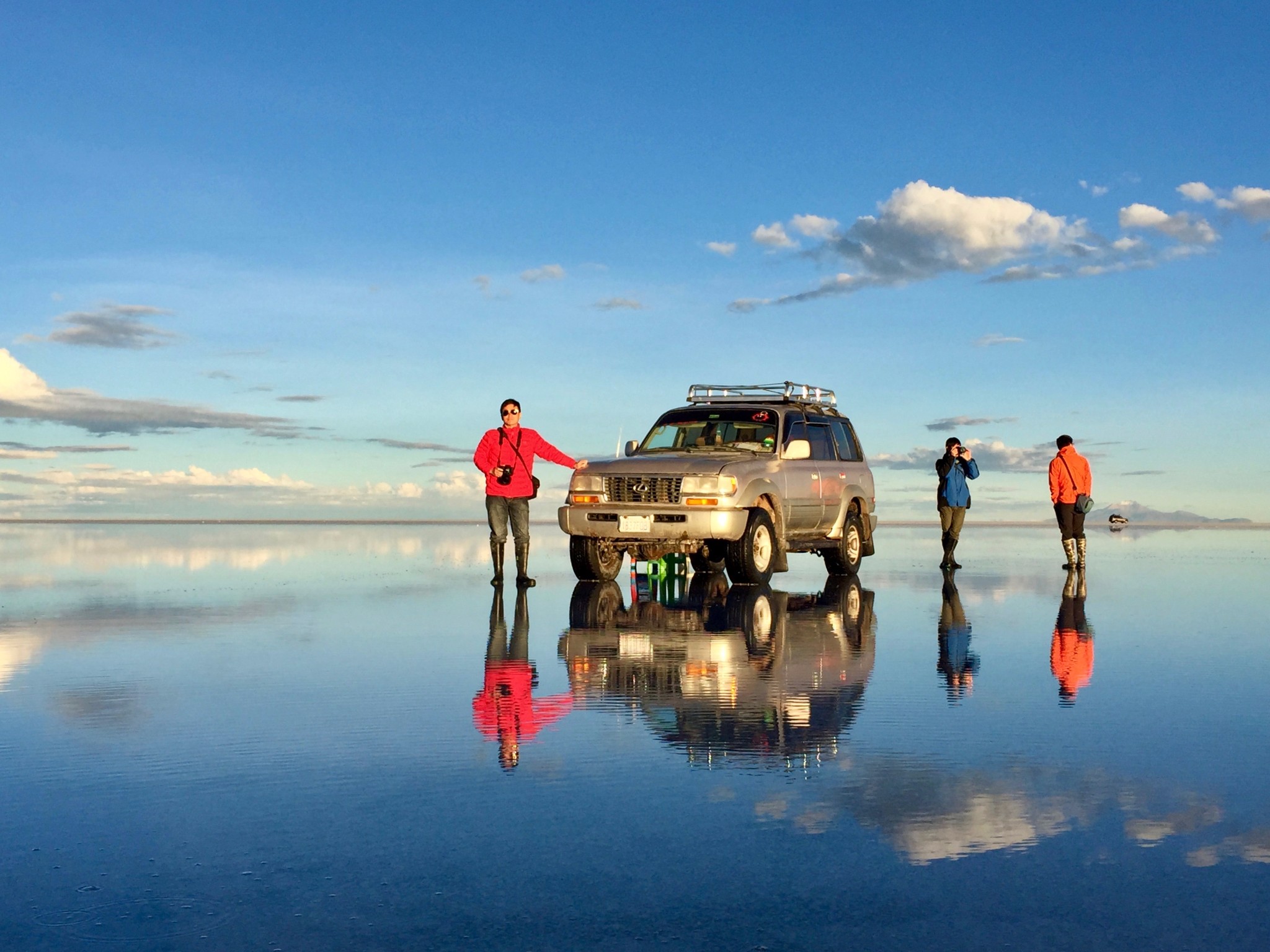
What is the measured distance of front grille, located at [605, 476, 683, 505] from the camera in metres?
17.1

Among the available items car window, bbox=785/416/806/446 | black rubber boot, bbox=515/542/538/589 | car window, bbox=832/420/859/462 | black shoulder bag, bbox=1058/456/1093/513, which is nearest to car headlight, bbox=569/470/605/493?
black rubber boot, bbox=515/542/538/589

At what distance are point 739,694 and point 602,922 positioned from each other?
4506 millimetres

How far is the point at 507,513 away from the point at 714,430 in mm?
3016

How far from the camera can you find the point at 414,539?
42562 mm

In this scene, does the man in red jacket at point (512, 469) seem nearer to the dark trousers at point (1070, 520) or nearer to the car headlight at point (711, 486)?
the car headlight at point (711, 486)

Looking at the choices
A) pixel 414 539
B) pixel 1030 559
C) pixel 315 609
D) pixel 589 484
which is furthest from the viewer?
pixel 414 539

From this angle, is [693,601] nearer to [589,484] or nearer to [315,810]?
[589,484]

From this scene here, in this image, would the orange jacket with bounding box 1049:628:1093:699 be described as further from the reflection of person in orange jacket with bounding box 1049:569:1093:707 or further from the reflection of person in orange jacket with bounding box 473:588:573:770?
the reflection of person in orange jacket with bounding box 473:588:573:770

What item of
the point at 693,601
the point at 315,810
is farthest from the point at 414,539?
the point at 315,810

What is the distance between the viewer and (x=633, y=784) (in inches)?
231

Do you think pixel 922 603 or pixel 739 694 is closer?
pixel 739 694

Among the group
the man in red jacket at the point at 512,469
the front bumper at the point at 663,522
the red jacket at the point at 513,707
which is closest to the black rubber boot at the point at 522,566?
the man in red jacket at the point at 512,469

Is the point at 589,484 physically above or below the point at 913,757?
above

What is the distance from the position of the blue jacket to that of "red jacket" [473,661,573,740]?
1496 centimetres
